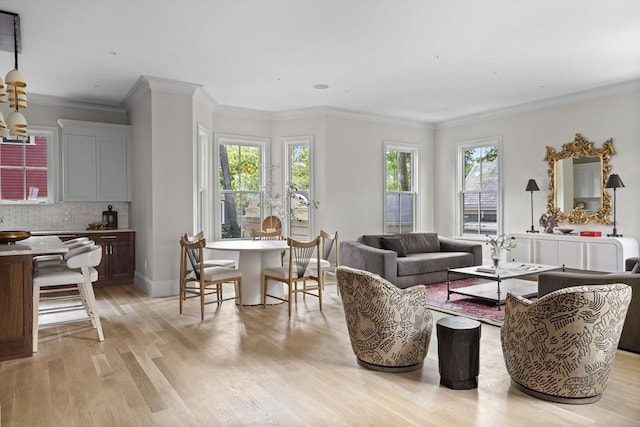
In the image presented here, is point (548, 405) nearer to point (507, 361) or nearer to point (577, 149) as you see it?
point (507, 361)

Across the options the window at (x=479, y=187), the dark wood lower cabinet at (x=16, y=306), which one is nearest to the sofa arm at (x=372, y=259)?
the window at (x=479, y=187)

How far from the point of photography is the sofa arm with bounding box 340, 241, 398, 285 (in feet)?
19.5

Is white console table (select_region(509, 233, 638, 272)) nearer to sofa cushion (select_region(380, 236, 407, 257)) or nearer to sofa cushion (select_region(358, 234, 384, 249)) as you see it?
sofa cushion (select_region(380, 236, 407, 257))

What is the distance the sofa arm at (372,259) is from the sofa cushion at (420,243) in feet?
3.09

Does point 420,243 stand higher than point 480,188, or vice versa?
point 480,188

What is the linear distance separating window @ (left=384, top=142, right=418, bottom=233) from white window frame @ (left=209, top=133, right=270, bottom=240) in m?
2.32

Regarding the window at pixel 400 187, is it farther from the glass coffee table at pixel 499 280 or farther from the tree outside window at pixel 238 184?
the glass coffee table at pixel 499 280

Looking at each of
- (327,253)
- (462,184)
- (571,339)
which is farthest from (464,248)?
(571,339)

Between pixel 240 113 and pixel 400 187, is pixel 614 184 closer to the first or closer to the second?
pixel 400 187

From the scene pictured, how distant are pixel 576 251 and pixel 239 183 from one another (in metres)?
5.43

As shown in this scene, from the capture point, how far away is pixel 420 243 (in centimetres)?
730

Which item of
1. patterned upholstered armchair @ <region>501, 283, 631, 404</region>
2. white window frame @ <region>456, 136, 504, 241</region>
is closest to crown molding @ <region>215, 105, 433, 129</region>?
white window frame @ <region>456, 136, 504, 241</region>

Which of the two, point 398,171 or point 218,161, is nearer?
point 218,161

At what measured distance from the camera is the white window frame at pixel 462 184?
7.93 meters
